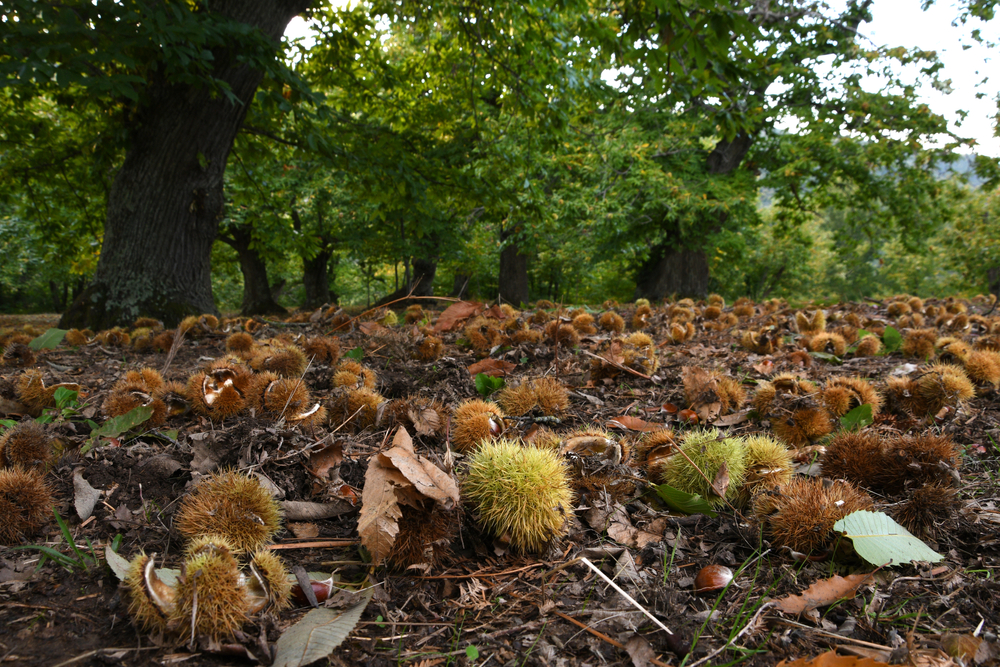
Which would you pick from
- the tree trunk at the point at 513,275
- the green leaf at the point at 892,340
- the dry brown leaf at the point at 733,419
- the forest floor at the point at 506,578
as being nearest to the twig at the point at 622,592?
the forest floor at the point at 506,578

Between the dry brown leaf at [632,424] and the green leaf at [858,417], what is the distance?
2.37 feet

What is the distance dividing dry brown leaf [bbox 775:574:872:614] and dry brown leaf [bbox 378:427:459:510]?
740 millimetres

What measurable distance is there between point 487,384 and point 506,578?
1.34 metres

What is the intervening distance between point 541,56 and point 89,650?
6449mm

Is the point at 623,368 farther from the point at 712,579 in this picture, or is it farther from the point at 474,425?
the point at 712,579

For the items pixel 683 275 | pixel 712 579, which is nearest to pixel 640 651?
pixel 712 579

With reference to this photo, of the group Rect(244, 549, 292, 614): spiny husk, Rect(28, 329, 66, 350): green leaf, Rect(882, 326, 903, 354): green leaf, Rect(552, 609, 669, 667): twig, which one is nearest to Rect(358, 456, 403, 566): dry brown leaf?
Rect(244, 549, 292, 614): spiny husk

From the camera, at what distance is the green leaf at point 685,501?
1.45 meters

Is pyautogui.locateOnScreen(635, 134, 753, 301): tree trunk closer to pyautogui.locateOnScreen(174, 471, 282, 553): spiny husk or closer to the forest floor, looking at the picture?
the forest floor

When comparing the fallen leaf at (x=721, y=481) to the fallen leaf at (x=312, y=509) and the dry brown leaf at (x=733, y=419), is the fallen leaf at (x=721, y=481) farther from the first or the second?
the fallen leaf at (x=312, y=509)

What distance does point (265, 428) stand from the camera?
1715 millimetres

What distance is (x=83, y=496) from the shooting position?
1.41 meters

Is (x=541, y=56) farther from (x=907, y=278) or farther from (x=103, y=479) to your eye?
(x=907, y=278)

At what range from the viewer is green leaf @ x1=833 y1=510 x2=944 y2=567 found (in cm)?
115
